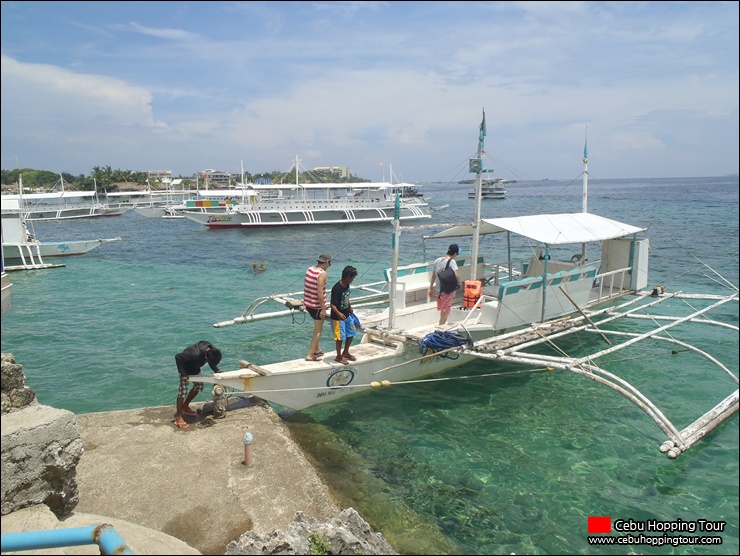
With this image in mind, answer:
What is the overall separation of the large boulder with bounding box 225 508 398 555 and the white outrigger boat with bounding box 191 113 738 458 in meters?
3.53

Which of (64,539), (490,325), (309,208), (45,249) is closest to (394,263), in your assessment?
(490,325)

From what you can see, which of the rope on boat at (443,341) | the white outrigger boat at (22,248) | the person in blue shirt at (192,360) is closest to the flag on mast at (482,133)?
the rope on boat at (443,341)

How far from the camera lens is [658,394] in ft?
35.5

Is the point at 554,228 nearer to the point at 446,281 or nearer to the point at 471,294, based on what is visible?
the point at 471,294

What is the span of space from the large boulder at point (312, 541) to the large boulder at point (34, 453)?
1776 millimetres

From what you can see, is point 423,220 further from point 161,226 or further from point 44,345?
point 44,345

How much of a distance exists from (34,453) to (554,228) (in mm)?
11156

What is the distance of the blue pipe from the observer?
289cm

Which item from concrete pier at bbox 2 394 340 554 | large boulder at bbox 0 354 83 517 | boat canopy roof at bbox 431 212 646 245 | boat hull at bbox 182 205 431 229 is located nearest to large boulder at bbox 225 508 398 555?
concrete pier at bbox 2 394 340 554

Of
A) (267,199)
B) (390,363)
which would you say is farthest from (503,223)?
(267,199)

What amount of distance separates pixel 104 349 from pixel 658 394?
14.2 metres

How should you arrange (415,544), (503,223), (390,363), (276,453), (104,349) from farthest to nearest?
(104,349)
(503,223)
(390,363)
(276,453)
(415,544)

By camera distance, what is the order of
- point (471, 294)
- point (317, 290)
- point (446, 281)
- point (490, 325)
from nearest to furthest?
point (317, 290) → point (490, 325) → point (446, 281) → point (471, 294)

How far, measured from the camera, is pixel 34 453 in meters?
4.78
